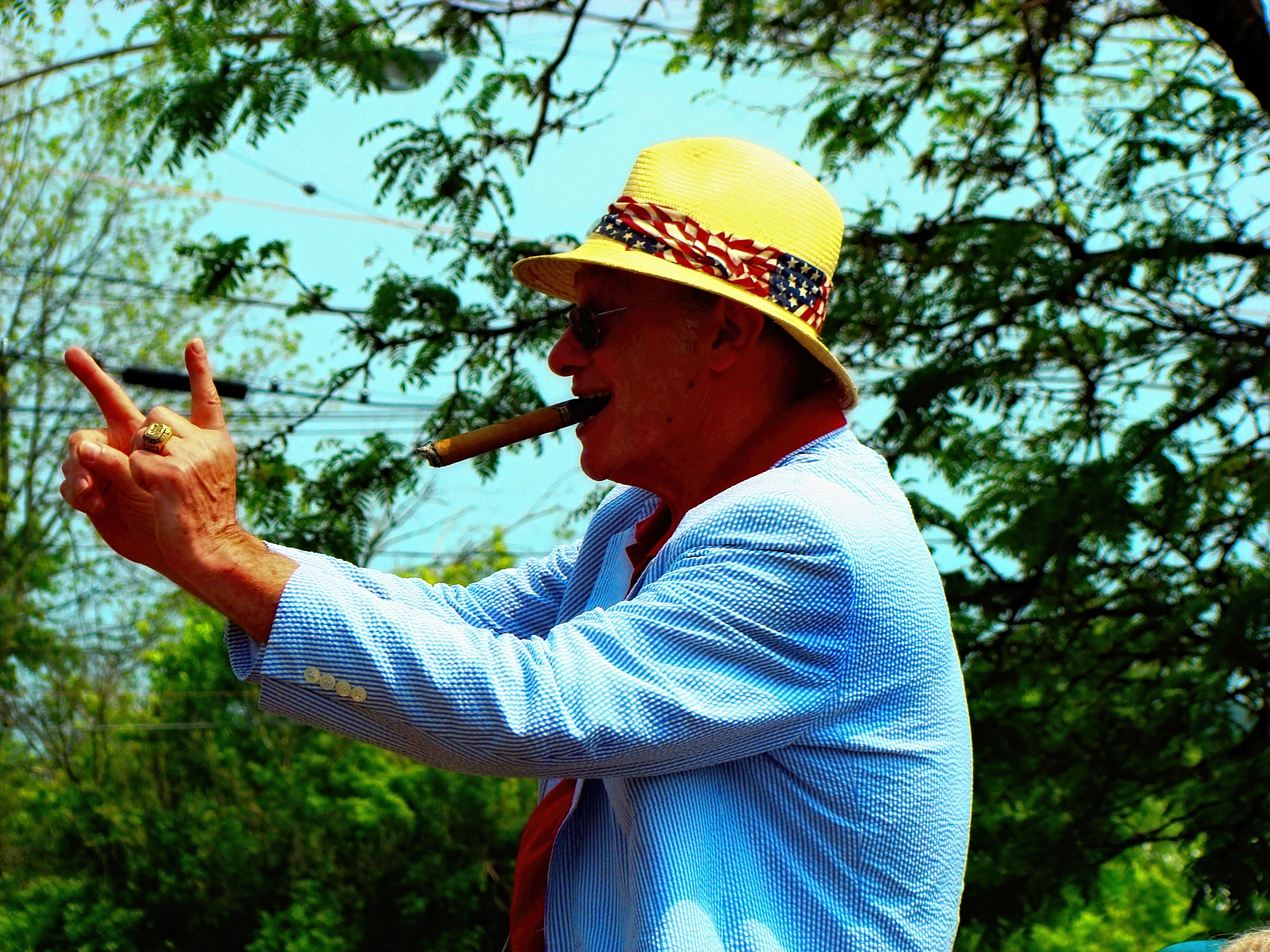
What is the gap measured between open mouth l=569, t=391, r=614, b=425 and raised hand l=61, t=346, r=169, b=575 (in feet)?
2.19

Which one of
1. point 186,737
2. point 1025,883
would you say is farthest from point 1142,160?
point 186,737

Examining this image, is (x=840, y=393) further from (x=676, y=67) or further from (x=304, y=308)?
(x=676, y=67)

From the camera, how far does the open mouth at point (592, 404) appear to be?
2.23 metres

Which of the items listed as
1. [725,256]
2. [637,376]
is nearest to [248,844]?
[637,376]

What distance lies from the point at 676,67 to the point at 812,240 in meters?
4.57

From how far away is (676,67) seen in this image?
6.56m

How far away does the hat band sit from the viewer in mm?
2148

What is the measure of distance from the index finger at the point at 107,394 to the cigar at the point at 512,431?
0.44 meters

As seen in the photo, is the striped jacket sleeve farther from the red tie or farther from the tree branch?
the tree branch

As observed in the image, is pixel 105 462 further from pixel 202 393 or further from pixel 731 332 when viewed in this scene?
pixel 731 332

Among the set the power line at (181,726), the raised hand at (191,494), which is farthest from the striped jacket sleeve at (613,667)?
the power line at (181,726)

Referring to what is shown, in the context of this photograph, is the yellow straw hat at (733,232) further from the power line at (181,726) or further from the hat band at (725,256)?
the power line at (181,726)

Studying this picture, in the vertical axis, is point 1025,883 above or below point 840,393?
below

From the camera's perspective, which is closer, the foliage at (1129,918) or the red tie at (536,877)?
the red tie at (536,877)
